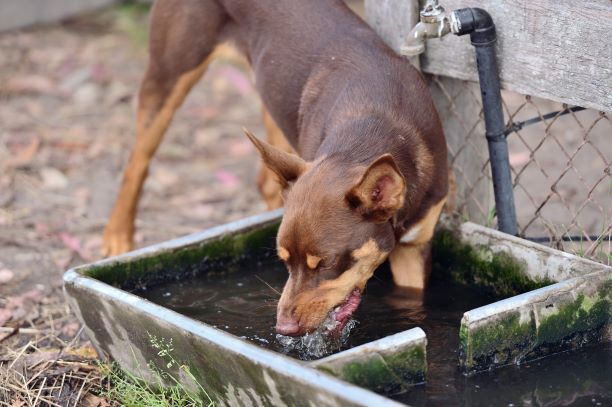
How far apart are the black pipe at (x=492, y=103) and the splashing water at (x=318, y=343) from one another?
1100mm

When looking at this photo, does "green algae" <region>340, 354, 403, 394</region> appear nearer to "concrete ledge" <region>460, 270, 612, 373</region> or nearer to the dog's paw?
"concrete ledge" <region>460, 270, 612, 373</region>

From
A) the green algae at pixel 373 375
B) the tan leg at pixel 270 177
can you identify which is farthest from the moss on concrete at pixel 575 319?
the tan leg at pixel 270 177

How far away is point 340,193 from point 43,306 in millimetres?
2026

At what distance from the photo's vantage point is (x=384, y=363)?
3.55 m

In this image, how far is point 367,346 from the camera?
11.5 ft

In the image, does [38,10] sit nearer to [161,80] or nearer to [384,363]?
[161,80]

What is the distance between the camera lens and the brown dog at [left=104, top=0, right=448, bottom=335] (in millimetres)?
3967

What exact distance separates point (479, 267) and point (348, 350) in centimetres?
140

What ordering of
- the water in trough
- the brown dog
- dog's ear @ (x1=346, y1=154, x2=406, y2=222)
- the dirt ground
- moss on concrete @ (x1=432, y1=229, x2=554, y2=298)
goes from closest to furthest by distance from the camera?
the water in trough, dog's ear @ (x1=346, y1=154, x2=406, y2=222), the brown dog, moss on concrete @ (x1=432, y1=229, x2=554, y2=298), the dirt ground

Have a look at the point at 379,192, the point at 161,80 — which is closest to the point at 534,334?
the point at 379,192

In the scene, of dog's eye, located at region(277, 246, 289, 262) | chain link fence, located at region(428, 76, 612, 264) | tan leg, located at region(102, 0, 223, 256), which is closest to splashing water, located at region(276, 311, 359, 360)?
dog's eye, located at region(277, 246, 289, 262)

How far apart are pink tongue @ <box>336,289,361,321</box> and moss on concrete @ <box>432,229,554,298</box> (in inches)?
29.3

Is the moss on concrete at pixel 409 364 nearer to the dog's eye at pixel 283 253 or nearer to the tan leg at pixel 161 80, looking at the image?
the dog's eye at pixel 283 253

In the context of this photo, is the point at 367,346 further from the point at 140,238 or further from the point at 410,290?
the point at 140,238
